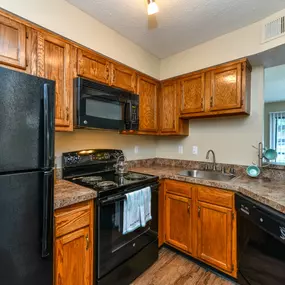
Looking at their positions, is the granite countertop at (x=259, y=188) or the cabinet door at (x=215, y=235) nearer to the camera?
the granite countertop at (x=259, y=188)

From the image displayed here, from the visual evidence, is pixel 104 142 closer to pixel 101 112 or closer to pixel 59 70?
pixel 101 112

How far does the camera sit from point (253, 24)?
74.4 inches

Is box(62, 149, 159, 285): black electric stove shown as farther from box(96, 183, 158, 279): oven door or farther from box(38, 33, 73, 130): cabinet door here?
box(38, 33, 73, 130): cabinet door

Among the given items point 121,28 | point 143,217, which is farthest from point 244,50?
point 143,217

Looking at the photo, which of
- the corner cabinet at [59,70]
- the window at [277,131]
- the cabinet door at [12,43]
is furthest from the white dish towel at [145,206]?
the window at [277,131]

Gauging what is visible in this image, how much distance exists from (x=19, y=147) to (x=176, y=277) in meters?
1.84

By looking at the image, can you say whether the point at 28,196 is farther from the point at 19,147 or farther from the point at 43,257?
the point at 43,257

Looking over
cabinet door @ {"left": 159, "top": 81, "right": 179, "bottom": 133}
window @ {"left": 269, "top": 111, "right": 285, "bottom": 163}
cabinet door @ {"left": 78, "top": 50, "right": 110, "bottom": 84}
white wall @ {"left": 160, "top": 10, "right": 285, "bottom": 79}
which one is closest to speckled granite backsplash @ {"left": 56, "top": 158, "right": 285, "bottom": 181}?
window @ {"left": 269, "top": 111, "right": 285, "bottom": 163}

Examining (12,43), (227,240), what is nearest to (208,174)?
(227,240)

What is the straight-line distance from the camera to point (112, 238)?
159 centimetres

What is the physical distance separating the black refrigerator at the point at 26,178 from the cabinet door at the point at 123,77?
1.11 m

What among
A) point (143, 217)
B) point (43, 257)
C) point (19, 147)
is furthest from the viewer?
point (143, 217)

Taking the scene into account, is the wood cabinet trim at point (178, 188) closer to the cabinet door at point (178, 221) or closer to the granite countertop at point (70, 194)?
the cabinet door at point (178, 221)

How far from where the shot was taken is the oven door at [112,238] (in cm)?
150
